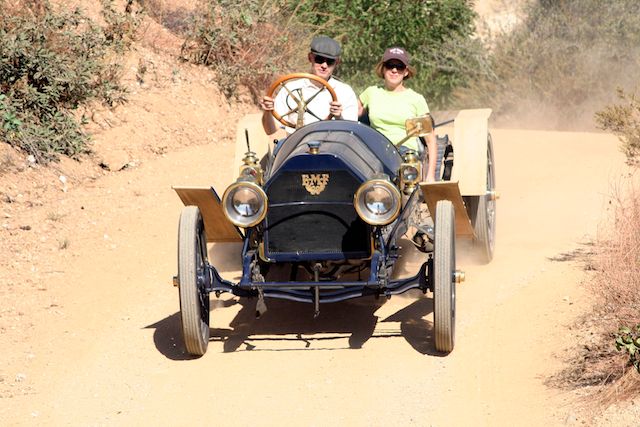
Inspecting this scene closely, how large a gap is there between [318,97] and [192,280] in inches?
Answer: 91.2

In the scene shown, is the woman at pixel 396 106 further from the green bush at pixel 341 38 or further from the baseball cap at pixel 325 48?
the green bush at pixel 341 38

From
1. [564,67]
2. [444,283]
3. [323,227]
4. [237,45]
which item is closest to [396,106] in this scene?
[323,227]

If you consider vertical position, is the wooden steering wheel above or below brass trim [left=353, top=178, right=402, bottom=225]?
above

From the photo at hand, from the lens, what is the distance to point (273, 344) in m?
7.47

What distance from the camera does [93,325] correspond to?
317 inches

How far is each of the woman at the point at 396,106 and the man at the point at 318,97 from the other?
Answer: 0.20 meters

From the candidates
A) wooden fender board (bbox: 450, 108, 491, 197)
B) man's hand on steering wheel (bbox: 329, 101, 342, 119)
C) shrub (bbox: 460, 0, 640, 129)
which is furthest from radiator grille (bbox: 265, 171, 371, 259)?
shrub (bbox: 460, 0, 640, 129)

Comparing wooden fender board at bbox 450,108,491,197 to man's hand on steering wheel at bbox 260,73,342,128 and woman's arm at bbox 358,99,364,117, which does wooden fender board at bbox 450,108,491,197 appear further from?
man's hand on steering wheel at bbox 260,73,342,128

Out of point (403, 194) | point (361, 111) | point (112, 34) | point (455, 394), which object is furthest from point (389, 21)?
point (455, 394)

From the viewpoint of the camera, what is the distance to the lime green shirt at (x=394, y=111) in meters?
8.78

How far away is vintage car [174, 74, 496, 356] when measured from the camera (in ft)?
22.9

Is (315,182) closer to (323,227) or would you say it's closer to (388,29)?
(323,227)

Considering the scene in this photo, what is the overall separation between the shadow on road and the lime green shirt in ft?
4.31

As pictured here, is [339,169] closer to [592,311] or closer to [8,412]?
[592,311]
